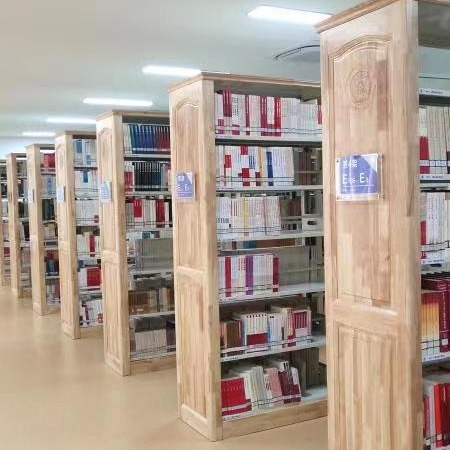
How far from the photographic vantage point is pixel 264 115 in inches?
162

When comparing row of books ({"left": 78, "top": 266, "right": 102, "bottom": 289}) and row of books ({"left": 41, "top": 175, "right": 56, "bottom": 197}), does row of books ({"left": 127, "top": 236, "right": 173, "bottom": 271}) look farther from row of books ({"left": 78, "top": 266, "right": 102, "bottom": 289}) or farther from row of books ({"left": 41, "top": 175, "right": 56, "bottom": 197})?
row of books ({"left": 41, "top": 175, "right": 56, "bottom": 197})

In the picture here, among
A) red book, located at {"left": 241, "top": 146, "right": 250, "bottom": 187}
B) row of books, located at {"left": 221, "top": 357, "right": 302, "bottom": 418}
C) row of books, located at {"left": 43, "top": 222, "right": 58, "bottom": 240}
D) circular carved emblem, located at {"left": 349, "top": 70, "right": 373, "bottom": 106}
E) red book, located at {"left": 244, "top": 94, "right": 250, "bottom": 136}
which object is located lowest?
row of books, located at {"left": 221, "top": 357, "right": 302, "bottom": 418}

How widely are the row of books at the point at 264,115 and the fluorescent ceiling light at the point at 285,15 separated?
157 cm

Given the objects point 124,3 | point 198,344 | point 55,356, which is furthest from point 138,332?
point 124,3

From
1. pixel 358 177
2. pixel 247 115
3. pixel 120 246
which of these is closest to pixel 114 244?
pixel 120 246

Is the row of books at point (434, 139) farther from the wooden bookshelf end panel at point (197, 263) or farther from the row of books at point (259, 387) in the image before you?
the row of books at point (259, 387)

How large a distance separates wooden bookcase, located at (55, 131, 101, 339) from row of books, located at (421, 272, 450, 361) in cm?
478

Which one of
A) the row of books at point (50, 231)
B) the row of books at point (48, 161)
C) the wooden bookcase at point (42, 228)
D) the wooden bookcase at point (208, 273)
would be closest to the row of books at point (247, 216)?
the wooden bookcase at point (208, 273)

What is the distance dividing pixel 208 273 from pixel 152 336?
1943 millimetres

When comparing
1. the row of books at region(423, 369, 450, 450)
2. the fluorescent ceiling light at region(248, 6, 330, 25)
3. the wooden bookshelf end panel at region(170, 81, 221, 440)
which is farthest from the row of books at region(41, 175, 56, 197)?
the row of books at region(423, 369, 450, 450)

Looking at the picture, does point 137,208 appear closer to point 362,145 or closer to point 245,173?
point 245,173

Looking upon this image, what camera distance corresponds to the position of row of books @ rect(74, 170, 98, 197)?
22.8 ft

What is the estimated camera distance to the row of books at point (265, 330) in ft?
13.0

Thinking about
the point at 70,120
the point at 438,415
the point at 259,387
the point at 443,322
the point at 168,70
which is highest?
the point at 70,120
